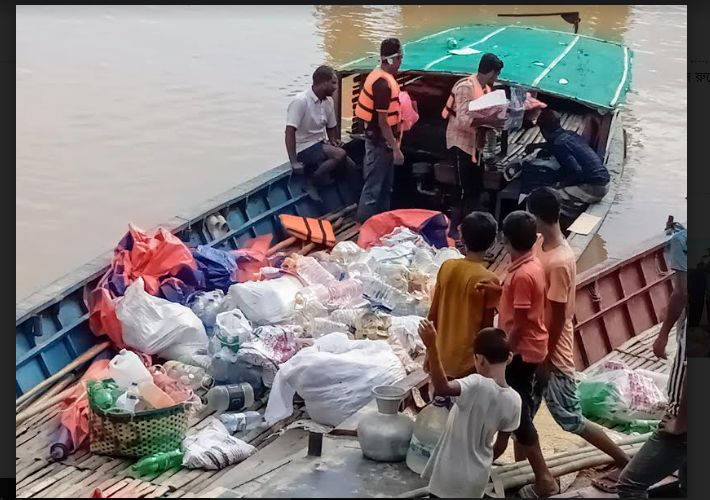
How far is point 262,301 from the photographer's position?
5391 millimetres

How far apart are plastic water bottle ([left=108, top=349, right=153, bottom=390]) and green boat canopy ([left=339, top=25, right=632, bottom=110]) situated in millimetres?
2912

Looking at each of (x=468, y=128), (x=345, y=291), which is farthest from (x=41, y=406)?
(x=468, y=128)

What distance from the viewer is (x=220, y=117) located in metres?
7.51

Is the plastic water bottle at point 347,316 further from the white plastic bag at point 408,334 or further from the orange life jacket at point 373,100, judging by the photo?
the orange life jacket at point 373,100

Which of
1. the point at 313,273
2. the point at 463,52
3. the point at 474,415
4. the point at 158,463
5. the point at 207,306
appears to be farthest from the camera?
the point at 463,52

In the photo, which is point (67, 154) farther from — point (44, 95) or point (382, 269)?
point (382, 269)

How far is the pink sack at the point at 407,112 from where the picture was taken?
276 inches

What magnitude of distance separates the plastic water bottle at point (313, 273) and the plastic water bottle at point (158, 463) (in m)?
1.50

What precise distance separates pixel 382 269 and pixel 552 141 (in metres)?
1.50

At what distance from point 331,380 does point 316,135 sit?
2.38m

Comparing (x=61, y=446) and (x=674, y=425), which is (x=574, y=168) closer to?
(x=674, y=425)

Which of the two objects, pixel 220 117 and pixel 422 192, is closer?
pixel 422 192

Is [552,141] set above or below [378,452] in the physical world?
above

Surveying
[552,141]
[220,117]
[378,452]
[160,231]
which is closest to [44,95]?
[220,117]
